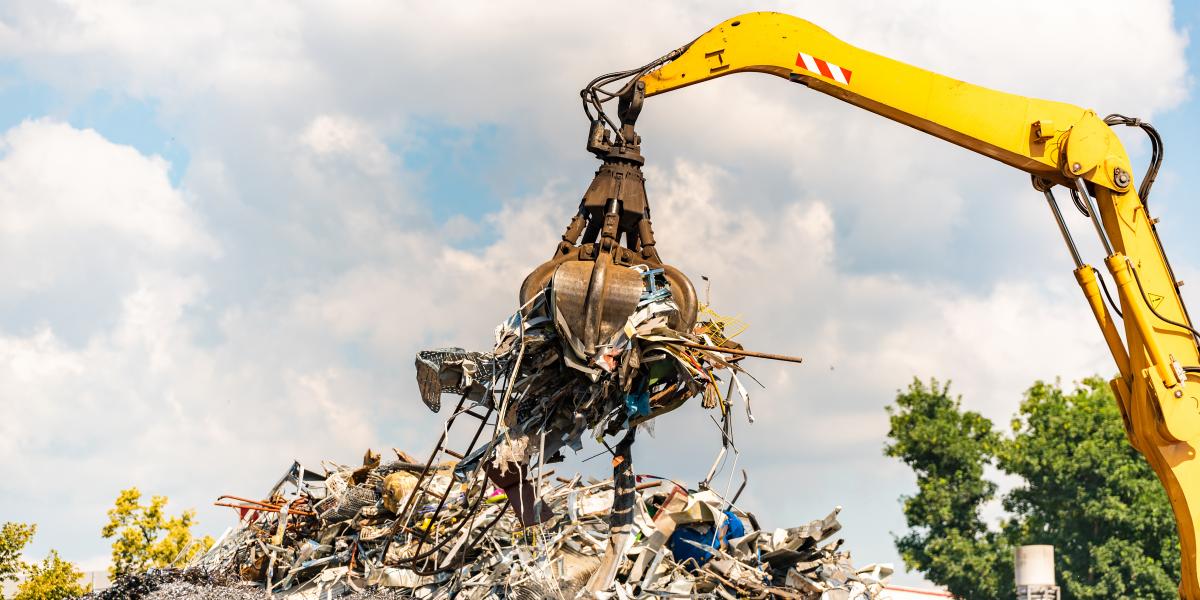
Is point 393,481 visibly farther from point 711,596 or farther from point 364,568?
point 711,596

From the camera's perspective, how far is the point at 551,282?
30.9ft

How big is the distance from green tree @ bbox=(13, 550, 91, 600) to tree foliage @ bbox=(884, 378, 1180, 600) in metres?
20.9

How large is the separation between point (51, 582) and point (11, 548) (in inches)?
36.8

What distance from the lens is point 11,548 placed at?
808 inches

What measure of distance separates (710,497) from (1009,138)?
436cm

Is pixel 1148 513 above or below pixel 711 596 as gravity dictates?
above

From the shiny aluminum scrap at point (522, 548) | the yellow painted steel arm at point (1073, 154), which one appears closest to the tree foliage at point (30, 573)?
the shiny aluminum scrap at point (522, 548)

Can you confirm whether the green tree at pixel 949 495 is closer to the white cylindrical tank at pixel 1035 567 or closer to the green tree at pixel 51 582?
the white cylindrical tank at pixel 1035 567

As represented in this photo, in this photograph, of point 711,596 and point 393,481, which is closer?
point 711,596

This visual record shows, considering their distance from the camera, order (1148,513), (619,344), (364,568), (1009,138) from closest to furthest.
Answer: (619,344) < (1009,138) < (364,568) < (1148,513)

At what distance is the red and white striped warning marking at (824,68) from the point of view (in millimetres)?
10648

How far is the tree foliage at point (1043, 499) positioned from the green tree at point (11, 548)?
21.8 metres

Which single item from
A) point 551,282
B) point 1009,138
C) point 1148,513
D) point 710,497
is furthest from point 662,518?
point 1148,513

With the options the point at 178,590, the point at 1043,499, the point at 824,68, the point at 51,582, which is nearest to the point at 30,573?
the point at 51,582
